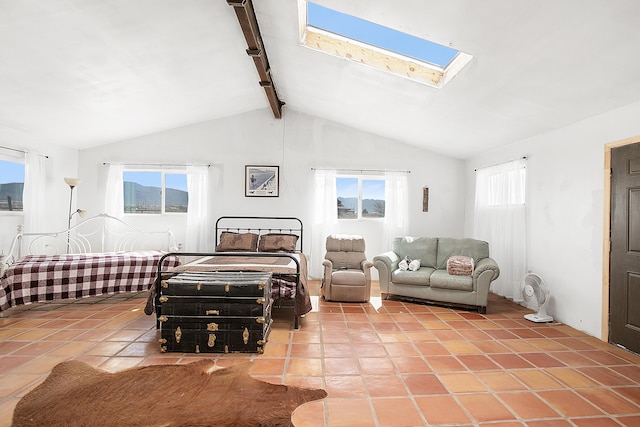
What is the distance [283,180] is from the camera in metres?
6.05

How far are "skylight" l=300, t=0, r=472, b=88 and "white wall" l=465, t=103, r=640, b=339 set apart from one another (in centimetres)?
159

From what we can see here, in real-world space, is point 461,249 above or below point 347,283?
above

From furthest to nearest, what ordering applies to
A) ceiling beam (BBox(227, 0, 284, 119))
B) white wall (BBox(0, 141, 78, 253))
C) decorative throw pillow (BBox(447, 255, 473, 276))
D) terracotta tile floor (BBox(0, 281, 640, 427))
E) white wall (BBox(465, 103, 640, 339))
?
1. white wall (BBox(0, 141, 78, 253))
2. decorative throw pillow (BBox(447, 255, 473, 276))
3. white wall (BBox(465, 103, 640, 339))
4. ceiling beam (BBox(227, 0, 284, 119))
5. terracotta tile floor (BBox(0, 281, 640, 427))

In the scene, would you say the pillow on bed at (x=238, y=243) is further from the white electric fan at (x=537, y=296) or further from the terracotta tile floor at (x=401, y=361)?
the white electric fan at (x=537, y=296)

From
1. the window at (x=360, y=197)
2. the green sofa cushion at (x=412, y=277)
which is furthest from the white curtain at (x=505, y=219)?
the window at (x=360, y=197)

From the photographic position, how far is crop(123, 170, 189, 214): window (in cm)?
605

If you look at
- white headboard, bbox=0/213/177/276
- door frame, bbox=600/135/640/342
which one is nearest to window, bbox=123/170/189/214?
white headboard, bbox=0/213/177/276

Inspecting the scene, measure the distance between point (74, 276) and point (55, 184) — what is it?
88.1 inches

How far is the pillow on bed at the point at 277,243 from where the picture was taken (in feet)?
16.9

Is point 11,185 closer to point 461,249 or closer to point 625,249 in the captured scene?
point 461,249

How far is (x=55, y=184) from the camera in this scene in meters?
5.45

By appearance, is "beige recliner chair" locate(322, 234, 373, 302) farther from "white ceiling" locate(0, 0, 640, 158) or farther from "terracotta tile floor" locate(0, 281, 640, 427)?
"white ceiling" locate(0, 0, 640, 158)

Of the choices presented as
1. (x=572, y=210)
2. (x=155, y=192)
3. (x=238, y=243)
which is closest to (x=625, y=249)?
(x=572, y=210)

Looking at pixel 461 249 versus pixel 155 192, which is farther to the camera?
pixel 155 192
